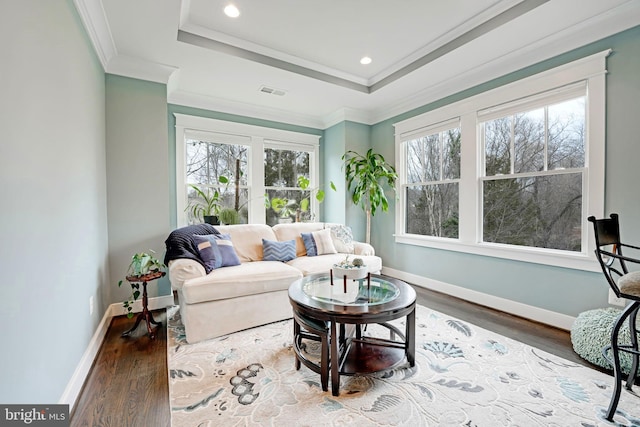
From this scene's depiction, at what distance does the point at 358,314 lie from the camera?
174 centimetres

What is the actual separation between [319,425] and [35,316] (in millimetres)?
1478

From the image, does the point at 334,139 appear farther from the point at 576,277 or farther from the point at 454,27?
the point at 576,277

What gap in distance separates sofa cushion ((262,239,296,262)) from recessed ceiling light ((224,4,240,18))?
7.68 ft

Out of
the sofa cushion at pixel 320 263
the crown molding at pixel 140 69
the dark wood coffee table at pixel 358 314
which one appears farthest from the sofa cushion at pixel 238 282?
the crown molding at pixel 140 69

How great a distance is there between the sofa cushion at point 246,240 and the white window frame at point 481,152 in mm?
2146

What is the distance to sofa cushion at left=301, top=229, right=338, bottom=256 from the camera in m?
3.77

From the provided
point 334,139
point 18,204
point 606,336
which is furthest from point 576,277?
point 18,204

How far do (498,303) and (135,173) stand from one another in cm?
423

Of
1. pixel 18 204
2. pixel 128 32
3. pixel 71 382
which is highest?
pixel 128 32

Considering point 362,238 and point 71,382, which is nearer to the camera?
point 71,382

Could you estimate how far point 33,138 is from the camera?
1354 mm

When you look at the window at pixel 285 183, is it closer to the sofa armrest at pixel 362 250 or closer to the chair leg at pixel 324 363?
the sofa armrest at pixel 362 250

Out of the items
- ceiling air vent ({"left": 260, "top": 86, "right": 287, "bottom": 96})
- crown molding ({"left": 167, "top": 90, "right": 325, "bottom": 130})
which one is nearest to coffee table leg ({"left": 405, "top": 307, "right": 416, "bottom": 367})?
ceiling air vent ({"left": 260, "top": 86, "right": 287, "bottom": 96})

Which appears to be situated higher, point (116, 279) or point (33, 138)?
point (33, 138)
